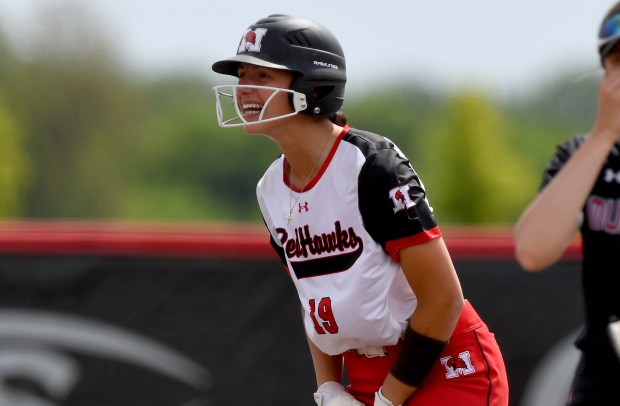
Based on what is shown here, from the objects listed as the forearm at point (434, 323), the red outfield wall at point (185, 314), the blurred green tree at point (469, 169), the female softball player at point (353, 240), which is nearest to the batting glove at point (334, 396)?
the female softball player at point (353, 240)

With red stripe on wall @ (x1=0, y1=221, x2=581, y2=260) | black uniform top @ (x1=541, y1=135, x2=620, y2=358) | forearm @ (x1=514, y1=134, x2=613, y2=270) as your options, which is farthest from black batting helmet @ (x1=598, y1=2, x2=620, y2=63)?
red stripe on wall @ (x1=0, y1=221, x2=581, y2=260)

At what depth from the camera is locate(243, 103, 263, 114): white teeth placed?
383 centimetres

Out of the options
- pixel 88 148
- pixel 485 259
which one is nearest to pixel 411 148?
pixel 88 148

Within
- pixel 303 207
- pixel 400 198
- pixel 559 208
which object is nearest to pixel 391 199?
pixel 400 198

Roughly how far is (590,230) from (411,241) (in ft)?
2.57

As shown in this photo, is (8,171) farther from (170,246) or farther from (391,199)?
(391,199)

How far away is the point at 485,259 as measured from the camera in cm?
673

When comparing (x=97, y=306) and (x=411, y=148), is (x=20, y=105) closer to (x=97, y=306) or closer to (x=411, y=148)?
(x=411, y=148)

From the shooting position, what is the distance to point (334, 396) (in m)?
3.99

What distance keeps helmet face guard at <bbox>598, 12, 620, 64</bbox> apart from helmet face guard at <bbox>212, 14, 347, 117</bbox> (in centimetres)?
87

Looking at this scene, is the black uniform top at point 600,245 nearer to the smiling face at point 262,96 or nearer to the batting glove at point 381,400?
the batting glove at point 381,400

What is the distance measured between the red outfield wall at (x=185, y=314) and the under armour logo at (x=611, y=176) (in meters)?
2.67

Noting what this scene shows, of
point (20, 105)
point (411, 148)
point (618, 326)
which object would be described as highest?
point (618, 326)

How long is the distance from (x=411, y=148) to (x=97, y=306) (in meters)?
66.7
